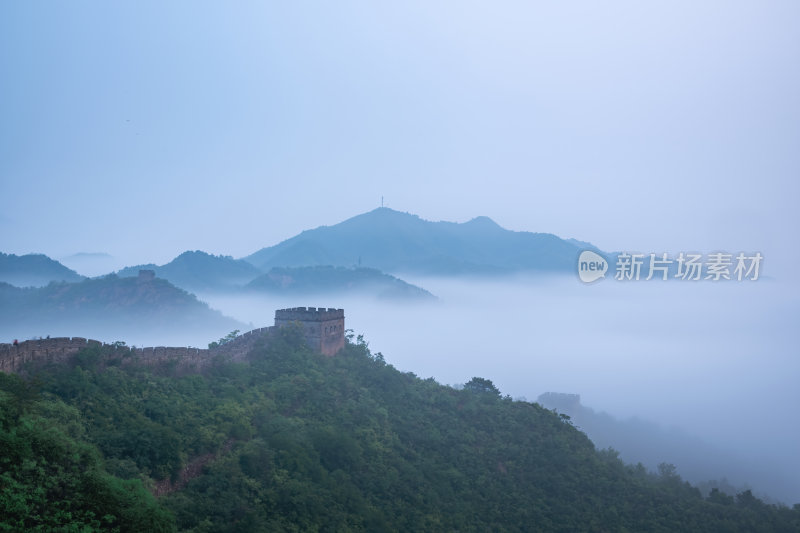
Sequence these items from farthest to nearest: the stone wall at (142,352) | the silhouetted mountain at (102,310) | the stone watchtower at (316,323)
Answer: the silhouetted mountain at (102,310) < the stone watchtower at (316,323) < the stone wall at (142,352)

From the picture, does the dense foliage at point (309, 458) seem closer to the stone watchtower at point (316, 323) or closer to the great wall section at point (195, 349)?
the great wall section at point (195, 349)

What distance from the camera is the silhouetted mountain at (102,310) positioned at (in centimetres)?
10100

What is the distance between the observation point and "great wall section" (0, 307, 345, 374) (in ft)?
68.0

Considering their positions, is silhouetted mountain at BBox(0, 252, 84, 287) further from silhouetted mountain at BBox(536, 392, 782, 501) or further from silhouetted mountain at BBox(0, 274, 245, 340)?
silhouetted mountain at BBox(536, 392, 782, 501)

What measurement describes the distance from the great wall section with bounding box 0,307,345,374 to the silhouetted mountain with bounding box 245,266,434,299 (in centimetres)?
10280

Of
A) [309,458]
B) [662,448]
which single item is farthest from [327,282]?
[309,458]

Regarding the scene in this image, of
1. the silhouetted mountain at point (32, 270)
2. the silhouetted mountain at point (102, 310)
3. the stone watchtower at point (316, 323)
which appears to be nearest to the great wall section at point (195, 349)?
the stone watchtower at point (316, 323)

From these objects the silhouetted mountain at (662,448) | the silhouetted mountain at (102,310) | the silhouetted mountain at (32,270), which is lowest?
the silhouetted mountain at (662,448)

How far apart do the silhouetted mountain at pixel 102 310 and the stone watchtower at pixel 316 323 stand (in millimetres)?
75339

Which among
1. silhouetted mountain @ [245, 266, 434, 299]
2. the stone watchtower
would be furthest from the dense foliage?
silhouetted mountain @ [245, 266, 434, 299]

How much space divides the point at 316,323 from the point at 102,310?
8338 cm

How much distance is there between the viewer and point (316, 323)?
121ft

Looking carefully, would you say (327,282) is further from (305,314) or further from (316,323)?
(316,323)

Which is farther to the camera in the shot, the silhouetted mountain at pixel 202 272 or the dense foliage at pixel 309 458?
the silhouetted mountain at pixel 202 272
